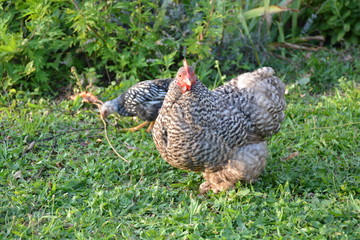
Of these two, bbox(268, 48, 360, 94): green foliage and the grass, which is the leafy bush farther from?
the grass

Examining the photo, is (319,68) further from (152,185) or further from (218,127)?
(152,185)

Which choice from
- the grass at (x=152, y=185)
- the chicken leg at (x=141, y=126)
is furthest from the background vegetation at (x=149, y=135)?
the chicken leg at (x=141, y=126)

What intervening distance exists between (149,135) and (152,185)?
131 cm

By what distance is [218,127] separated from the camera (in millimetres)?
3855

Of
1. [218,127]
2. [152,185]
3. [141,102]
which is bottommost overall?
[152,185]

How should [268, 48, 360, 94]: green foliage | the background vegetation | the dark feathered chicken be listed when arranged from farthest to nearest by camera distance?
1. [268, 48, 360, 94]: green foliage
2. the dark feathered chicken
3. the background vegetation

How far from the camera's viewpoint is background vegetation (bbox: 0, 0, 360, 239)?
3693 mm

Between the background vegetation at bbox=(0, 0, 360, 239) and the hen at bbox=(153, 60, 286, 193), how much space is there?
25 cm

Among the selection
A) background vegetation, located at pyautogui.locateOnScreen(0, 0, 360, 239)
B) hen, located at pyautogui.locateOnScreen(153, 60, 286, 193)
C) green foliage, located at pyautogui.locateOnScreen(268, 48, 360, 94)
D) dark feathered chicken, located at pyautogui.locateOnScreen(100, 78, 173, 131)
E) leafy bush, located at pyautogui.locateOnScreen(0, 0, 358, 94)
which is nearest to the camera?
background vegetation, located at pyautogui.locateOnScreen(0, 0, 360, 239)

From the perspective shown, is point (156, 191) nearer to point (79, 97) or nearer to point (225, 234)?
point (225, 234)

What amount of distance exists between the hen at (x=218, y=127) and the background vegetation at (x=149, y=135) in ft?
0.81

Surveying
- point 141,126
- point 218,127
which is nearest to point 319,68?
point 141,126

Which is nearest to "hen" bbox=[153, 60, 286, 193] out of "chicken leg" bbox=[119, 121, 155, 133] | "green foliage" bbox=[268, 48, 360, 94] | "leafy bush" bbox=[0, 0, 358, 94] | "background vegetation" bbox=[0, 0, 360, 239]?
"background vegetation" bbox=[0, 0, 360, 239]

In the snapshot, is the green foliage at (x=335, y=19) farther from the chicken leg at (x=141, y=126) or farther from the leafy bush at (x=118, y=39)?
the chicken leg at (x=141, y=126)
